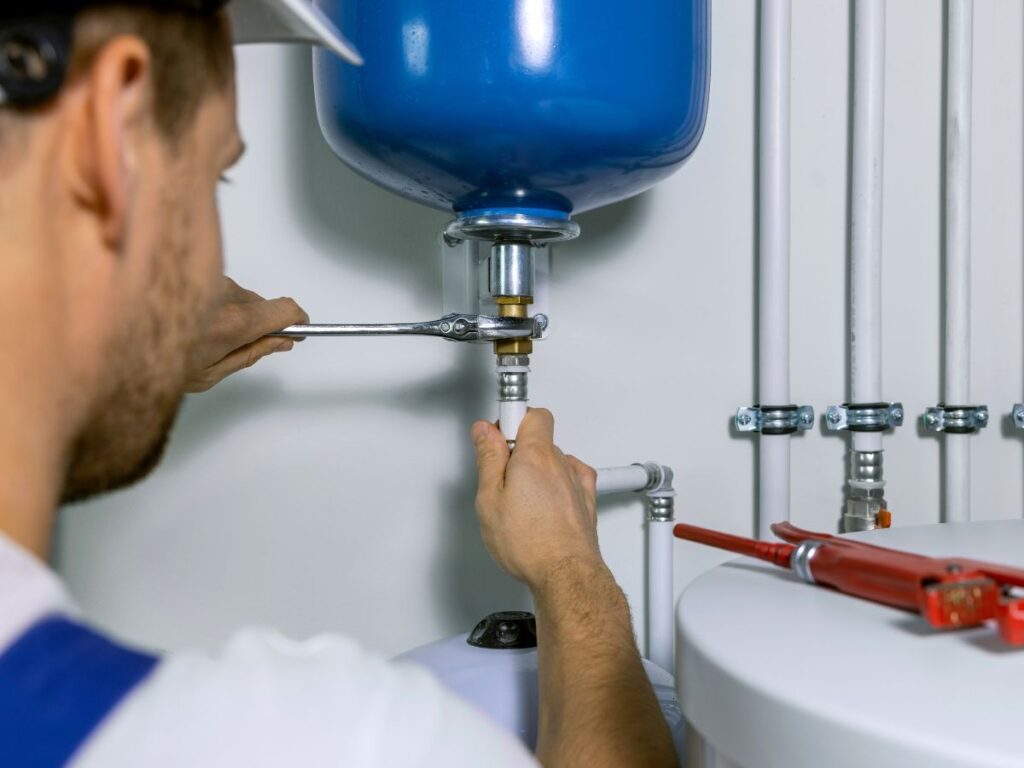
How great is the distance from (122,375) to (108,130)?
0.31 feet

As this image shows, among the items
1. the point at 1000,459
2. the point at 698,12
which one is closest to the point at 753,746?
the point at 698,12

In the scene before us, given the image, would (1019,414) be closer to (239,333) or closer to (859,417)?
(859,417)

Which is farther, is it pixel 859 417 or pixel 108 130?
pixel 859 417

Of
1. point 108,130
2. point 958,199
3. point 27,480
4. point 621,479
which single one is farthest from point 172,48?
point 958,199

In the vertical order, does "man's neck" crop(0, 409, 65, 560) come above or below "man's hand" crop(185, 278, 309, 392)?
below

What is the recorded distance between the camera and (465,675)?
75 centimetres

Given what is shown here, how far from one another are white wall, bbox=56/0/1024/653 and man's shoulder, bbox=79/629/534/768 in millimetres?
567

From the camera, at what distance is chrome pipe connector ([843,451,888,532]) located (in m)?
0.94

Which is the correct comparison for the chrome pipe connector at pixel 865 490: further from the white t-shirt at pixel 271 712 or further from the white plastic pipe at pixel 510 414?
the white t-shirt at pixel 271 712

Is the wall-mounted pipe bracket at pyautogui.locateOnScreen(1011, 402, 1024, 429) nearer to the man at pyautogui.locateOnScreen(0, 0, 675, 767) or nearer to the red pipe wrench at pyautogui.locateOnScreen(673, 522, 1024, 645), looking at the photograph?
the red pipe wrench at pyautogui.locateOnScreen(673, 522, 1024, 645)

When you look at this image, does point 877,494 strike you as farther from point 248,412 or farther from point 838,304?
point 248,412

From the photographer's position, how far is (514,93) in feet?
2.03

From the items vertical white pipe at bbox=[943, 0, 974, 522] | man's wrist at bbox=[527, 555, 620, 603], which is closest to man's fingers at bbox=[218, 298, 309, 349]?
man's wrist at bbox=[527, 555, 620, 603]

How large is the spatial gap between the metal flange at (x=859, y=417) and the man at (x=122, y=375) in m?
0.68
